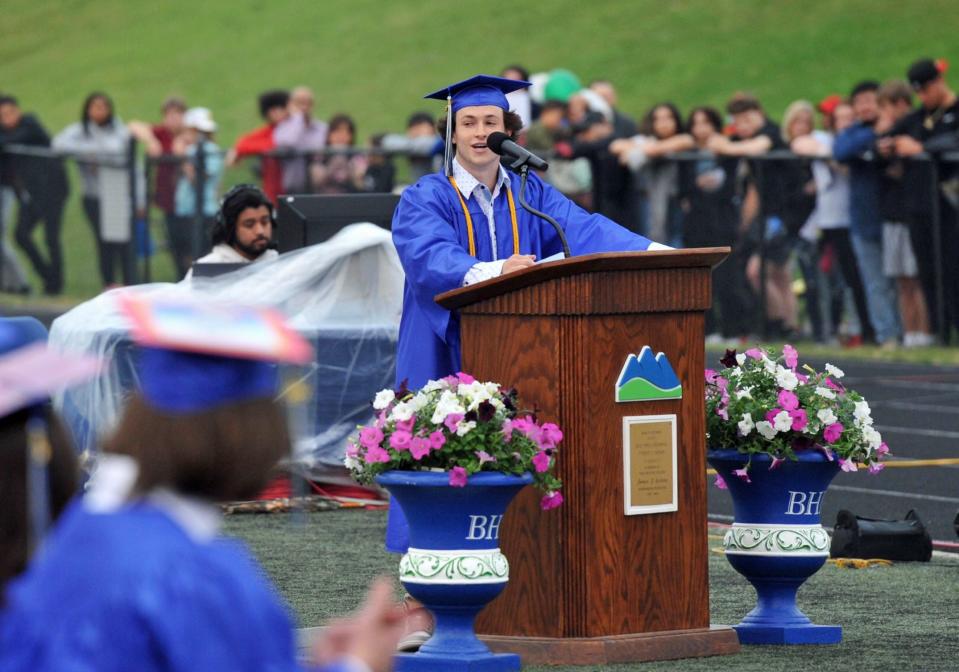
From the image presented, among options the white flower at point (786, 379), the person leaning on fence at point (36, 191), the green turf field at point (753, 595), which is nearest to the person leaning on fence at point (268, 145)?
the person leaning on fence at point (36, 191)

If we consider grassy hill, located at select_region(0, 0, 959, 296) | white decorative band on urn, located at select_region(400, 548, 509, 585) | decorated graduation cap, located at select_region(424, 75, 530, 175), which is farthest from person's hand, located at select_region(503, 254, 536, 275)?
grassy hill, located at select_region(0, 0, 959, 296)

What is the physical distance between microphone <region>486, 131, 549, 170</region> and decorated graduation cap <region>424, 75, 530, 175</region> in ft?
0.95

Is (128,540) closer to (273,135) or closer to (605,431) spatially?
(605,431)

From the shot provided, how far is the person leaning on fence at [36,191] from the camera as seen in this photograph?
2281cm

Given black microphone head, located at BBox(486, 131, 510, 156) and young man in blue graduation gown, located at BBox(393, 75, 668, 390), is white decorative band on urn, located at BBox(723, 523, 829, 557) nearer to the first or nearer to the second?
young man in blue graduation gown, located at BBox(393, 75, 668, 390)

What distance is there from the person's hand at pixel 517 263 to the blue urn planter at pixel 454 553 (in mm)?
721

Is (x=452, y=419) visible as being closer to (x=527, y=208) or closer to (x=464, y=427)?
(x=464, y=427)

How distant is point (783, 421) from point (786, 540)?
1.46 ft

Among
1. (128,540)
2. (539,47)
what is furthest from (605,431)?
(539,47)

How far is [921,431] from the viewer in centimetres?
1354

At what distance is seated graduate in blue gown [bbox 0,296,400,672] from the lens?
251 centimetres

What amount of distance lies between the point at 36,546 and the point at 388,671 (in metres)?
0.55

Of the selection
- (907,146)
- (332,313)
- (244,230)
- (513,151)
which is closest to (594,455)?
(513,151)

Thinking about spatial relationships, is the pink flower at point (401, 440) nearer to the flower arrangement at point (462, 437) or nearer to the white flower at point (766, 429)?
the flower arrangement at point (462, 437)
